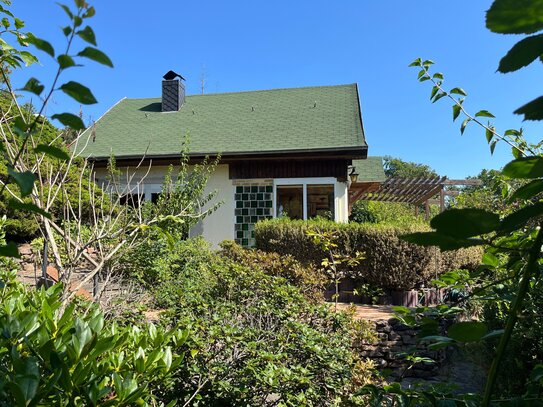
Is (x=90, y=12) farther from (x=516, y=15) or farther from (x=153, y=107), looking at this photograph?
(x=153, y=107)

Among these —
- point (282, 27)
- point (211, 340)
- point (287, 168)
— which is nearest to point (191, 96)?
point (282, 27)

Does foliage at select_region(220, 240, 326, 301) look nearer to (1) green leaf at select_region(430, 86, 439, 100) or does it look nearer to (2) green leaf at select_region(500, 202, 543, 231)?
(1) green leaf at select_region(430, 86, 439, 100)

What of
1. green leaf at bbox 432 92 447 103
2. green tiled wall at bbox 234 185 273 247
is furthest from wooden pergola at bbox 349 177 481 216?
green leaf at bbox 432 92 447 103

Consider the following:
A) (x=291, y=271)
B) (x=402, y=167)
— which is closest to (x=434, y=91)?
(x=291, y=271)

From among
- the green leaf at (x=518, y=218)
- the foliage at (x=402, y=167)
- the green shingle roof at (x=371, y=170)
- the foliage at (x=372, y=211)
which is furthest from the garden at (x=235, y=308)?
the foliage at (x=402, y=167)

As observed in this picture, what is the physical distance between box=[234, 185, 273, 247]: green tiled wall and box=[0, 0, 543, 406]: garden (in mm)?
3941

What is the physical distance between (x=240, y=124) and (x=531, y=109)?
1479cm

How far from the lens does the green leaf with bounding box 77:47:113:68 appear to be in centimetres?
60

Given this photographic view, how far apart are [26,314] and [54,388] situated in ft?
1.47

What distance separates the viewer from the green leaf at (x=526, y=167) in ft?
1.85

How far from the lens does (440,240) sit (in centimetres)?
53

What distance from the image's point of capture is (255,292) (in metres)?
4.94

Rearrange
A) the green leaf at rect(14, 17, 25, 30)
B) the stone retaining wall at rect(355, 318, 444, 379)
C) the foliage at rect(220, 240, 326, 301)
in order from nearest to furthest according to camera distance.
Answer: the green leaf at rect(14, 17, 25, 30), the foliage at rect(220, 240, 326, 301), the stone retaining wall at rect(355, 318, 444, 379)

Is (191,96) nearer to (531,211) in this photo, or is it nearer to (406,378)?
(406,378)
